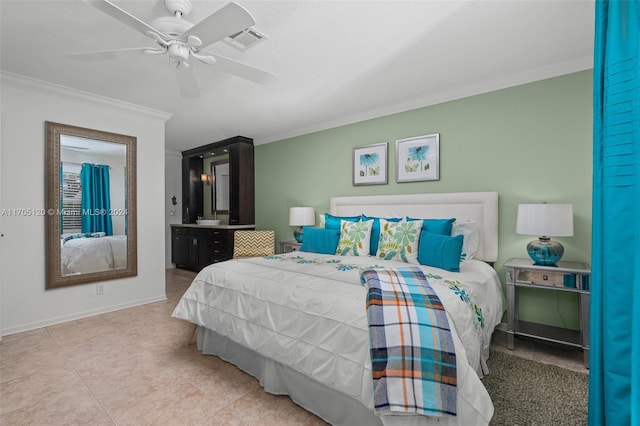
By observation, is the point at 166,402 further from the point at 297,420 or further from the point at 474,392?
the point at 474,392

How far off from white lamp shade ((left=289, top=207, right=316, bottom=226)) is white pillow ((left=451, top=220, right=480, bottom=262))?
2.09 metres

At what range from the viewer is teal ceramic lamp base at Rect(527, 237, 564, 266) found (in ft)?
8.23

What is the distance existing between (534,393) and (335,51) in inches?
113

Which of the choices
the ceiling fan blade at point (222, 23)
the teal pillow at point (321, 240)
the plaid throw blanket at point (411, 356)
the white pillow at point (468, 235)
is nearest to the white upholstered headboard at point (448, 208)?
the white pillow at point (468, 235)

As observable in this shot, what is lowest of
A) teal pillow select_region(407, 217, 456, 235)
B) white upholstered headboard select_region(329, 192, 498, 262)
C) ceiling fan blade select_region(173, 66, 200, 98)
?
teal pillow select_region(407, 217, 456, 235)

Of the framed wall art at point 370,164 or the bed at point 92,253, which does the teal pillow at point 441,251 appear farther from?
the bed at point 92,253

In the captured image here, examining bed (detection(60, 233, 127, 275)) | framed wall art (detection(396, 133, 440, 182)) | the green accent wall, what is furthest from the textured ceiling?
bed (detection(60, 233, 127, 275))

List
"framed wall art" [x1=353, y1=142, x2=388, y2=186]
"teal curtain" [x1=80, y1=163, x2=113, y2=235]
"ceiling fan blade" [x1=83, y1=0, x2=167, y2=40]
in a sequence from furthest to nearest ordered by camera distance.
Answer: "framed wall art" [x1=353, y1=142, x2=388, y2=186] → "teal curtain" [x1=80, y1=163, x2=113, y2=235] → "ceiling fan blade" [x1=83, y1=0, x2=167, y2=40]

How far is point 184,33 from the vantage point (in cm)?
181

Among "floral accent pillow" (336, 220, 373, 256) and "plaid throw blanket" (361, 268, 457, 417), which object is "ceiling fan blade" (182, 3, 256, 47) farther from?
"floral accent pillow" (336, 220, 373, 256)

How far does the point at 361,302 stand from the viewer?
162 centimetres

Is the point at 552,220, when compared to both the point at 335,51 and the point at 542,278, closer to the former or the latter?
the point at 542,278

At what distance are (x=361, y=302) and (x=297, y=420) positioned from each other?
80cm

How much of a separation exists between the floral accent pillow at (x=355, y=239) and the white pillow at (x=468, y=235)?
83cm
